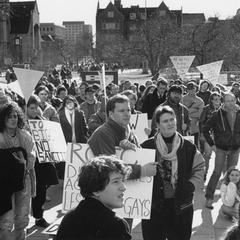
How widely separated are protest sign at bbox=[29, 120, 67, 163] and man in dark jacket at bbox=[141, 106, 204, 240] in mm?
2171

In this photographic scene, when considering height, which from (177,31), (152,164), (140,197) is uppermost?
(177,31)

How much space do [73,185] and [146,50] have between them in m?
35.8

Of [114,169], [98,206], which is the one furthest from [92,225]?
[114,169]

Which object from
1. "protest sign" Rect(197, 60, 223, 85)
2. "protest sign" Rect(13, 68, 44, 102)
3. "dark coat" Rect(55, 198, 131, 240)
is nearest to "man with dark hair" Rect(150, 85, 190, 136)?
"protest sign" Rect(13, 68, 44, 102)

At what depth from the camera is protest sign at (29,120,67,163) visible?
650cm

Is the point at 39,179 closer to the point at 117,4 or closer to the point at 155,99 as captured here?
the point at 155,99

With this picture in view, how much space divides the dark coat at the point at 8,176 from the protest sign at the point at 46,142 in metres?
1.32

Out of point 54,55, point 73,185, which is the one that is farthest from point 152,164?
point 54,55

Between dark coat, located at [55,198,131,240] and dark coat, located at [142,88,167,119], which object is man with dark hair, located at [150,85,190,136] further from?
dark coat, located at [55,198,131,240]

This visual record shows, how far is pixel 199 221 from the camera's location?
6875 mm

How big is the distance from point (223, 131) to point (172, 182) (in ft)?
10.1

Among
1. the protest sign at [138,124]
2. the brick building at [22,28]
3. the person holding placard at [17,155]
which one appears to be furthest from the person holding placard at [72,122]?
the brick building at [22,28]

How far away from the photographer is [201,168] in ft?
15.3

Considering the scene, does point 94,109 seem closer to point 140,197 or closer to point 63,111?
point 63,111
